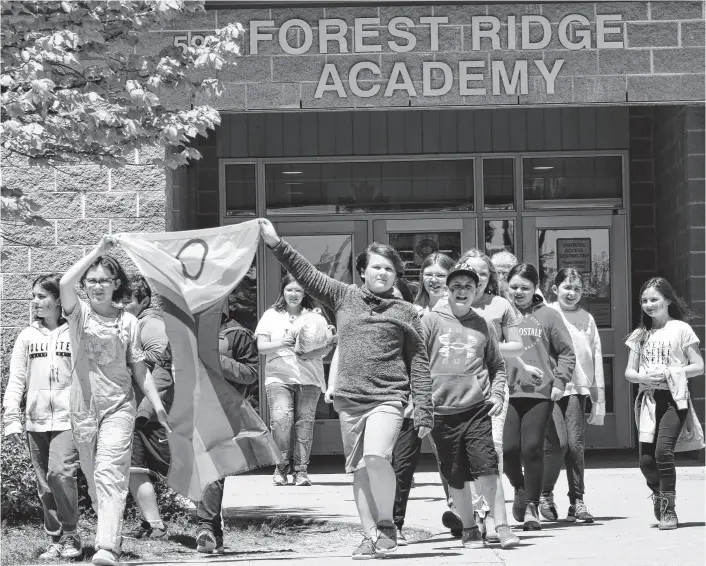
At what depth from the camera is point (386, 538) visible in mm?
7332

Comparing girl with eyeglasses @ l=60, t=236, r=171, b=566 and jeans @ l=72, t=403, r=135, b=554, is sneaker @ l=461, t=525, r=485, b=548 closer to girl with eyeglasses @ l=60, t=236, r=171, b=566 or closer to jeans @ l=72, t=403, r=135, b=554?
girl with eyeglasses @ l=60, t=236, r=171, b=566

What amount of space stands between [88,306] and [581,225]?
23.9 feet

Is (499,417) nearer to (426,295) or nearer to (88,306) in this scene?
(426,295)

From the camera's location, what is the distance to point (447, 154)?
13.5m

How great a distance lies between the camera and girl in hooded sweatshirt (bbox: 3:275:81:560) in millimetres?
7500

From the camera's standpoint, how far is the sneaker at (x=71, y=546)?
24.5 feet

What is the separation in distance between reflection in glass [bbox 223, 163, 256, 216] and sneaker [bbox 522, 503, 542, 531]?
19.1 feet

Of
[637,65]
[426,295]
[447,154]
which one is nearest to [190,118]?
[426,295]

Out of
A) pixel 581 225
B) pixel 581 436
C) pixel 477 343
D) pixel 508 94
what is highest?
pixel 508 94

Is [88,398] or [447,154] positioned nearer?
[88,398]

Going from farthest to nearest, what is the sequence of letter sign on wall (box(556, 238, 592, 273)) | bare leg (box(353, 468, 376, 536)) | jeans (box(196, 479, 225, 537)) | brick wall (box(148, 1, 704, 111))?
letter sign on wall (box(556, 238, 592, 273))
brick wall (box(148, 1, 704, 111))
jeans (box(196, 479, 225, 537))
bare leg (box(353, 468, 376, 536))

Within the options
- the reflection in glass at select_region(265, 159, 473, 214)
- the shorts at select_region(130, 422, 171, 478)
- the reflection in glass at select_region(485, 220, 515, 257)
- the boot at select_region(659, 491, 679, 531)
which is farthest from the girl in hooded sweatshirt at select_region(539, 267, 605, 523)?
the reflection in glass at select_region(265, 159, 473, 214)

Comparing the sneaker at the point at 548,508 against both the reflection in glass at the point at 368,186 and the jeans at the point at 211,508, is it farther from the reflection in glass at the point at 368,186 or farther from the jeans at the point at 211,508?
the reflection in glass at the point at 368,186

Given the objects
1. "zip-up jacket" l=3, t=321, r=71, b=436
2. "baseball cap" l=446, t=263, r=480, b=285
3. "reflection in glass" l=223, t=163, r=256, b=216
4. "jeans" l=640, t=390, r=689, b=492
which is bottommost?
"jeans" l=640, t=390, r=689, b=492
